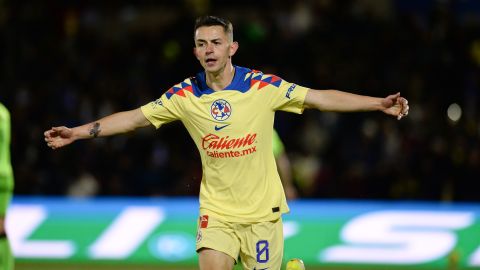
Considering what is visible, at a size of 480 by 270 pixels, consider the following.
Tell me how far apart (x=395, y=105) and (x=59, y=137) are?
225 cm

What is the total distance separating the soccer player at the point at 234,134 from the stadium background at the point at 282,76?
636 cm

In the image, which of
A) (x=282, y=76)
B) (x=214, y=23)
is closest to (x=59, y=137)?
(x=214, y=23)

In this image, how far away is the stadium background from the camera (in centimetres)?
1394

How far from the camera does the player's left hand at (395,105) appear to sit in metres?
6.69

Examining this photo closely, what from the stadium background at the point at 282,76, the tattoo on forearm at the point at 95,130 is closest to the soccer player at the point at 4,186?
the tattoo on forearm at the point at 95,130

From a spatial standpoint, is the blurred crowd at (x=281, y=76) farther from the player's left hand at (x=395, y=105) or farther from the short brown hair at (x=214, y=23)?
the short brown hair at (x=214, y=23)

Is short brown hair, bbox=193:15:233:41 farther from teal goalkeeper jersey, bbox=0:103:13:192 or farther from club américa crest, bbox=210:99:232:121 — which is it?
teal goalkeeper jersey, bbox=0:103:13:192

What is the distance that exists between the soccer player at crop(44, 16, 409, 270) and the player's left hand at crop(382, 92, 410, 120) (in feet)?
0.09

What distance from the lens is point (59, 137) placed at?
22.8 ft

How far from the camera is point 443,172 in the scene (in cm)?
1360

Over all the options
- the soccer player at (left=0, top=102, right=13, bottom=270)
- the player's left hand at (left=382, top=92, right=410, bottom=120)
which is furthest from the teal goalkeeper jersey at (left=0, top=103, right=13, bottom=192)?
the player's left hand at (left=382, top=92, right=410, bottom=120)

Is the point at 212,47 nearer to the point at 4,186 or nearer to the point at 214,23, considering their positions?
the point at 214,23

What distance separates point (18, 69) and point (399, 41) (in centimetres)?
570

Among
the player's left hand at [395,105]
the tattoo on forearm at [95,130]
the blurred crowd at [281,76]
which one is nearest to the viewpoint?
the player's left hand at [395,105]
